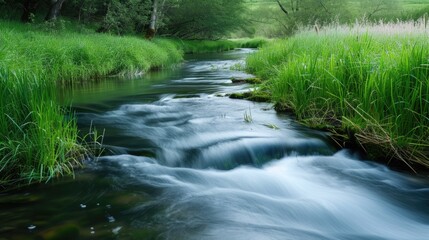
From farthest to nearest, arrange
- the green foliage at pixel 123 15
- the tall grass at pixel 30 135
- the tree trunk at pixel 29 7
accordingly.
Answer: the green foliage at pixel 123 15 → the tree trunk at pixel 29 7 → the tall grass at pixel 30 135

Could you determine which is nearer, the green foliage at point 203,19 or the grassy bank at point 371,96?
the grassy bank at point 371,96

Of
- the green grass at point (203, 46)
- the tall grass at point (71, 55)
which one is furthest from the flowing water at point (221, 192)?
the green grass at point (203, 46)

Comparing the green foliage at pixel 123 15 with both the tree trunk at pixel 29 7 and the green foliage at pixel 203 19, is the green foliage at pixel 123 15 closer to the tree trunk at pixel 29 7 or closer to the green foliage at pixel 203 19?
the tree trunk at pixel 29 7

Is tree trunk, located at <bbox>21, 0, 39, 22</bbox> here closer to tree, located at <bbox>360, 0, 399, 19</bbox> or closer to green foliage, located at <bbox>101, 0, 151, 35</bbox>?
green foliage, located at <bbox>101, 0, 151, 35</bbox>

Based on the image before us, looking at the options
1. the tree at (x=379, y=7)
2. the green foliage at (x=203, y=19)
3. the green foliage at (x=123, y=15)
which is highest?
the tree at (x=379, y=7)

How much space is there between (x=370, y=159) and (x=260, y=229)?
7.31ft

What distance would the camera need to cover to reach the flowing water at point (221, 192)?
2.82 m

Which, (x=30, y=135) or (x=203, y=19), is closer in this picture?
(x=30, y=135)

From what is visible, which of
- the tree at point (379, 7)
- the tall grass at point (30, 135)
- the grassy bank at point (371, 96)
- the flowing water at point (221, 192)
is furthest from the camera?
the tree at point (379, 7)

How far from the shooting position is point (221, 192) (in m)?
3.58

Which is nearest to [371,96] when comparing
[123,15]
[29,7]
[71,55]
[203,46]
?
[71,55]

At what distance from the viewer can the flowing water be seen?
2.82 meters

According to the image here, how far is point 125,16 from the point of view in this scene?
21.0 meters

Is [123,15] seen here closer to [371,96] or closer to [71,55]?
[71,55]
